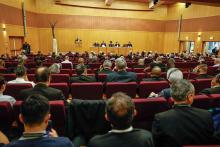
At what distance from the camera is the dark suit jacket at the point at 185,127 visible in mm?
1879

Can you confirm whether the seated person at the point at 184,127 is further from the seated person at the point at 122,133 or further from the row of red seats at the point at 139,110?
the row of red seats at the point at 139,110

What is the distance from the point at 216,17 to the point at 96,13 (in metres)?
11.3

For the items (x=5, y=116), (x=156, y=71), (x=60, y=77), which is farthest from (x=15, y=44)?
(x=5, y=116)

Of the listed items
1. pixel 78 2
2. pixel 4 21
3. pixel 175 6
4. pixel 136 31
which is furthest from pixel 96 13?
pixel 4 21

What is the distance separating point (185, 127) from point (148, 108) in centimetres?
67

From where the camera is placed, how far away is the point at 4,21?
1349 cm

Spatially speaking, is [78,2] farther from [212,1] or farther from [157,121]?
[157,121]

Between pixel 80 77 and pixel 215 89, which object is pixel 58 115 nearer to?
pixel 80 77

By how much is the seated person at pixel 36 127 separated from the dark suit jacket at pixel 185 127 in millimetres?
933

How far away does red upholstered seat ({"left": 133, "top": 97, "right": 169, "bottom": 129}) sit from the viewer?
8.17 feet

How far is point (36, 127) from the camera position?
4.71ft

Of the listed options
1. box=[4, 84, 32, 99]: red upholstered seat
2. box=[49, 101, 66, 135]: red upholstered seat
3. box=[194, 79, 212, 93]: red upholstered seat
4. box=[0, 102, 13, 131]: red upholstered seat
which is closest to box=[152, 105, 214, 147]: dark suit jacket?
box=[49, 101, 66, 135]: red upholstered seat

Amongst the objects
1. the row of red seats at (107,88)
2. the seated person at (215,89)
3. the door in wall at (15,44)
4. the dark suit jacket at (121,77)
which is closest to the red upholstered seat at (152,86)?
the row of red seats at (107,88)

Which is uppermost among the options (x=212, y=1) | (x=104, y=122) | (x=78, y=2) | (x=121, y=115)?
(x=78, y=2)
